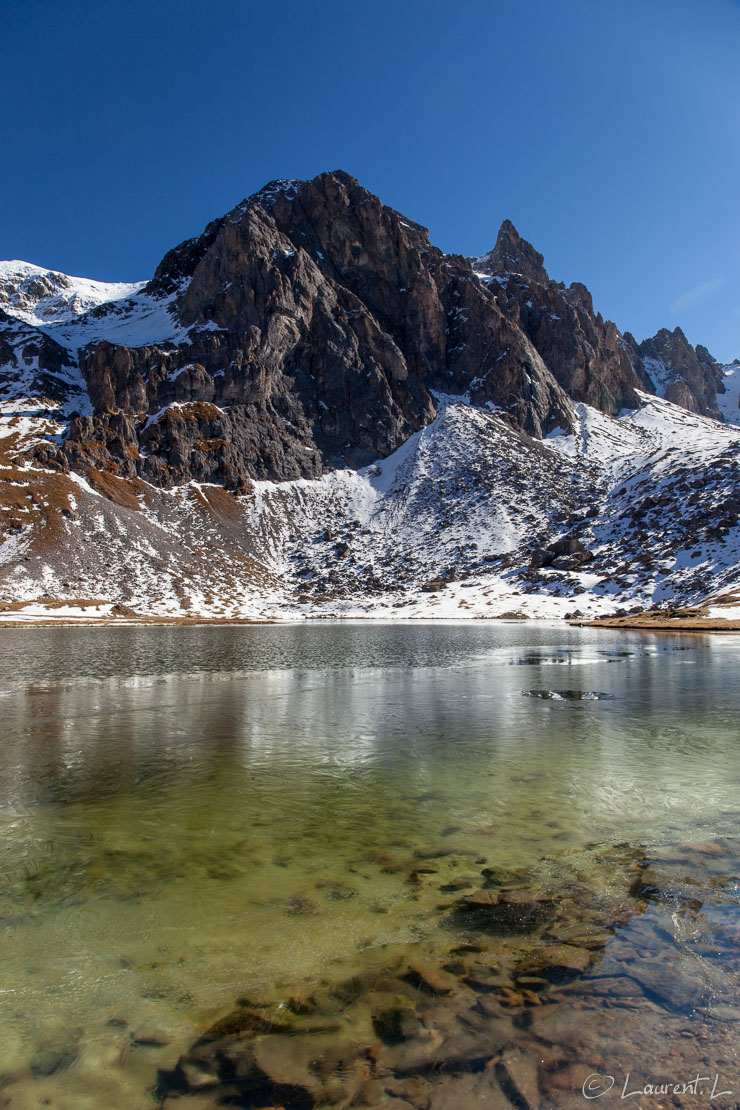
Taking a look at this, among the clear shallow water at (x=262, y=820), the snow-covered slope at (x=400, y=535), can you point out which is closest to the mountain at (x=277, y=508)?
the snow-covered slope at (x=400, y=535)

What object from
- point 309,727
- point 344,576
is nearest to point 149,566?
point 344,576

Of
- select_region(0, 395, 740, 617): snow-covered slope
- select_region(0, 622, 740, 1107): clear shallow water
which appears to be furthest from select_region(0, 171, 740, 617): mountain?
select_region(0, 622, 740, 1107): clear shallow water

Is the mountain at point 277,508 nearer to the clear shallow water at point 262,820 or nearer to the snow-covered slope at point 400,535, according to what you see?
the snow-covered slope at point 400,535

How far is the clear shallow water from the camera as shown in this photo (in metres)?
6.88

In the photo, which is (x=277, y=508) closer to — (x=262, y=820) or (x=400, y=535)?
(x=400, y=535)

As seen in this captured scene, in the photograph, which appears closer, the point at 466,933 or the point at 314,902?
the point at 466,933

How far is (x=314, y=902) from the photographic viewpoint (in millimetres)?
8828

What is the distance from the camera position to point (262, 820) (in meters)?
12.4

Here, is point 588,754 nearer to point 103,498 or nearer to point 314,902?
point 314,902

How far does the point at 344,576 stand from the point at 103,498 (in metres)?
61.3

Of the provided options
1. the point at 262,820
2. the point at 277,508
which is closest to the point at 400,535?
the point at 277,508

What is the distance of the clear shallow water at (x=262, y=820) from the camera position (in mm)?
6883

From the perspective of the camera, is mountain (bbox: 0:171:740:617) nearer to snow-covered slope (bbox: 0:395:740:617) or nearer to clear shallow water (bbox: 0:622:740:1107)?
snow-covered slope (bbox: 0:395:740:617)

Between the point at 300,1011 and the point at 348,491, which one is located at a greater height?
the point at 348,491
